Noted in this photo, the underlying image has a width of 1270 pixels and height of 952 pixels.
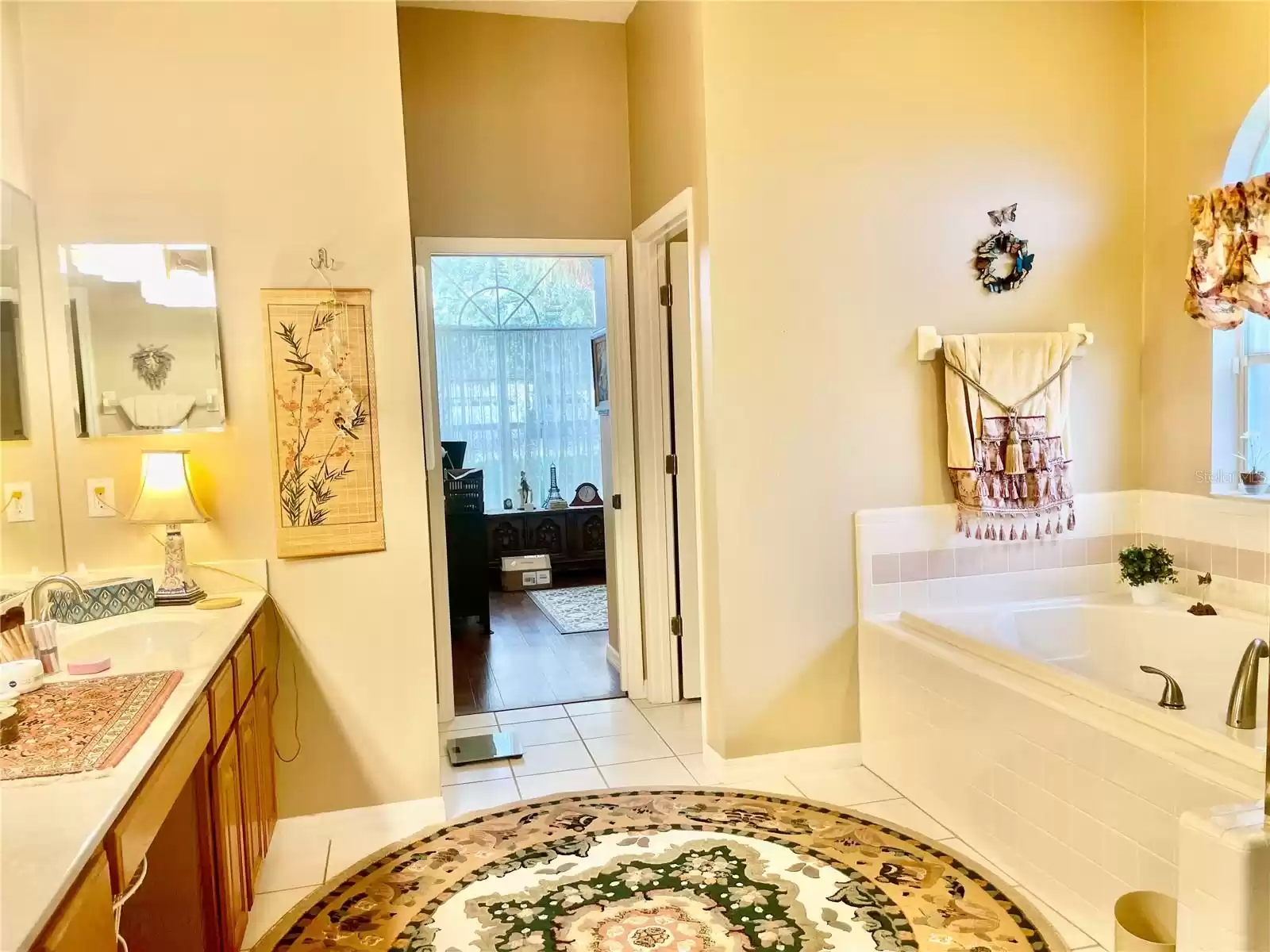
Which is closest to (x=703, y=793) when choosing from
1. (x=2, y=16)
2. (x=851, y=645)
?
(x=851, y=645)

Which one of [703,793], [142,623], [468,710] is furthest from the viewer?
[468,710]

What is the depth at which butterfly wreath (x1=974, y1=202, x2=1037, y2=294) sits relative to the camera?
3.44 metres

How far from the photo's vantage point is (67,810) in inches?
51.7

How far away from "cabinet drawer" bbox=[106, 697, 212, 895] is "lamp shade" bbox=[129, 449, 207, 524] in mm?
860

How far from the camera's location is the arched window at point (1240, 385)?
3234mm

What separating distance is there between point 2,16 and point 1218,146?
3.82m

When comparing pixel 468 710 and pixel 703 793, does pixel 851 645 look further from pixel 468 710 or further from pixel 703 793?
pixel 468 710

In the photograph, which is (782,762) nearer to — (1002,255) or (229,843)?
(229,843)

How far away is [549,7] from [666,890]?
340cm

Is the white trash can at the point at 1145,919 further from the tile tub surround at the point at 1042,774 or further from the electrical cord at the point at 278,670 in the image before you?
the electrical cord at the point at 278,670

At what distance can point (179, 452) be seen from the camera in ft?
8.98

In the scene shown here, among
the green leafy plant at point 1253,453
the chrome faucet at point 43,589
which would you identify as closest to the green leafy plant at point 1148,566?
the green leafy plant at point 1253,453

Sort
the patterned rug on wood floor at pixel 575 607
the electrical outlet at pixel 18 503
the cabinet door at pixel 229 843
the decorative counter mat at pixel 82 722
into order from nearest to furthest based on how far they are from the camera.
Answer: the decorative counter mat at pixel 82 722
the cabinet door at pixel 229 843
the electrical outlet at pixel 18 503
the patterned rug on wood floor at pixel 575 607

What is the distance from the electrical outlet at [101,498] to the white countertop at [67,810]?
23.2 inches
